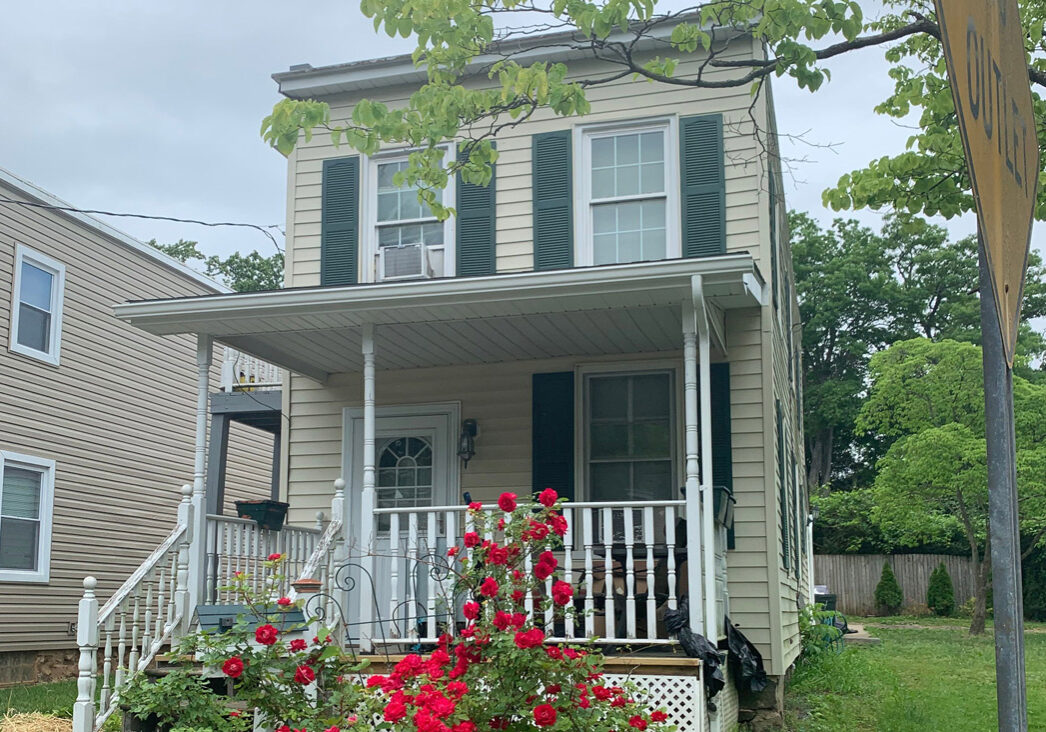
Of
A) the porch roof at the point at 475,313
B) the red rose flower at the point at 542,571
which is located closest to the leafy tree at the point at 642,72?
the porch roof at the point at 475,313

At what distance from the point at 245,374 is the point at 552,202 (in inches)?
216

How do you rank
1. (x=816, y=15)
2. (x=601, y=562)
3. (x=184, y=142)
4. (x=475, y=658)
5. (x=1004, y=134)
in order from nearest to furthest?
(x=1004, y=134), (x=475, y=658), (x=816, y=15), (x=601, y=562), (x=184, y=142)

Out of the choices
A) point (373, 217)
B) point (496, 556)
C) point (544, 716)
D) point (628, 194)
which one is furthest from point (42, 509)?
point (544, 716)

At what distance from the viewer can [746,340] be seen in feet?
29.7

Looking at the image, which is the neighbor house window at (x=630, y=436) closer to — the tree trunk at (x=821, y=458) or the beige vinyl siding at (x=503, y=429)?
the beige vinyl siding at (x=503, y=429)

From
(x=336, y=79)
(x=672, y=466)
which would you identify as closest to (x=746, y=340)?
(x=672, y=466)

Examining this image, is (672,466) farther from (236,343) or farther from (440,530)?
(236,343)

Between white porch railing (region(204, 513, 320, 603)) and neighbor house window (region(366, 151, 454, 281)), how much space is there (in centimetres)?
238

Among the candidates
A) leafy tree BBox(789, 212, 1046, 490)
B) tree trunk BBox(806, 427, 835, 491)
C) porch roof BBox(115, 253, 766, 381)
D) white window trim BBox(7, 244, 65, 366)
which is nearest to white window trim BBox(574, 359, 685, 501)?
porch roof BBox(115, 253, 766, 381)

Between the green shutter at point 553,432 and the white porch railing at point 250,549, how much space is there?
194 cm

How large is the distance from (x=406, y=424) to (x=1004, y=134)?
28.6 feet

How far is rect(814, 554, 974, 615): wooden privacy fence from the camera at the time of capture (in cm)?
2575

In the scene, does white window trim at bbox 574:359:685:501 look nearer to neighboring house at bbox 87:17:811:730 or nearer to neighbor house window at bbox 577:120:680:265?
neighboring house at bbox 87:17:811:730

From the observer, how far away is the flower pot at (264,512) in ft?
28.5
